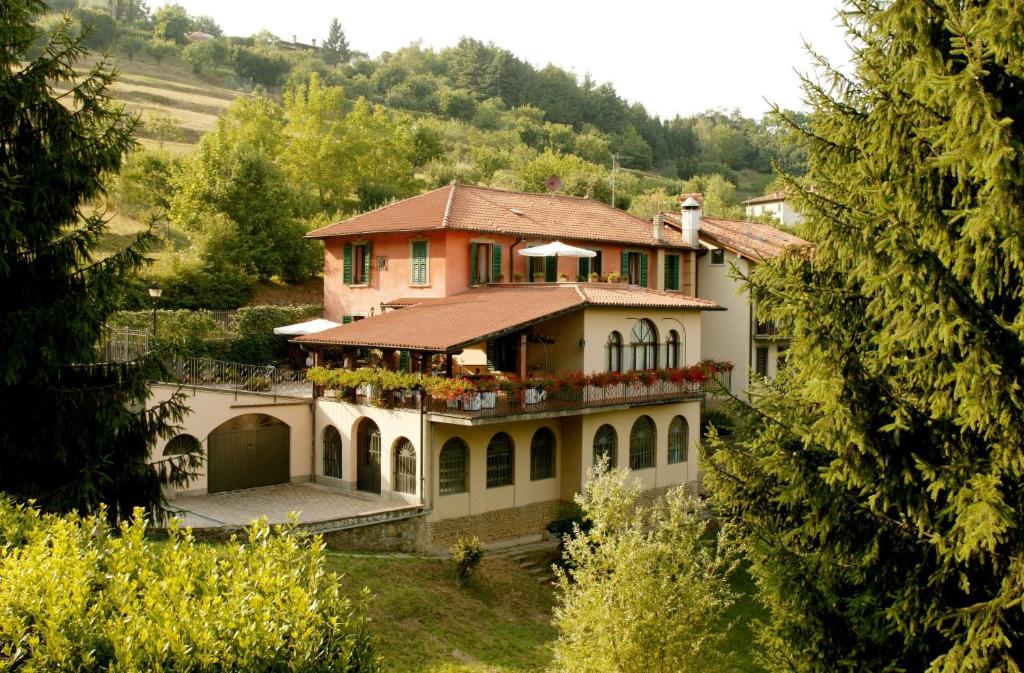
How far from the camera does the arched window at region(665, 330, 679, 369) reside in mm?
28572

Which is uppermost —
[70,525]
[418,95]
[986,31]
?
[418,95]

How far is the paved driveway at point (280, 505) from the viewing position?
21.9 metres

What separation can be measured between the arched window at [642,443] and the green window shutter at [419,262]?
345 inches

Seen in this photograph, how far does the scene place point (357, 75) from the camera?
137250 mm

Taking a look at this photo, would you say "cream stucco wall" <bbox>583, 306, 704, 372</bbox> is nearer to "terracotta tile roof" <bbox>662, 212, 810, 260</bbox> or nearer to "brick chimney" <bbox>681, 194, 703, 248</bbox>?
"terracotta tile roof" <bbox>662, 212, 810, 260</bbox>

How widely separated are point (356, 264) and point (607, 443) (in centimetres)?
1217

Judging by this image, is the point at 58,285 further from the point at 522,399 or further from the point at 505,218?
the point at 505,218

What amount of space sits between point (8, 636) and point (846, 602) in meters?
7.97

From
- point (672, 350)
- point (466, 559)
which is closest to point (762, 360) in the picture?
point (672, 350)

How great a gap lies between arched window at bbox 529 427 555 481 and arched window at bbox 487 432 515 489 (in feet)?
2.52

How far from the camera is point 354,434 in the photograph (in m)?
25.7

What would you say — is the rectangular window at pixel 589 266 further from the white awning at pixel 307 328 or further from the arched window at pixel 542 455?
the white awning at pixel 307 328

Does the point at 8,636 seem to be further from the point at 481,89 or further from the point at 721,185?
the point at 481,89

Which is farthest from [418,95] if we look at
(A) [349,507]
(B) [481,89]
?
(A) [349,507]
